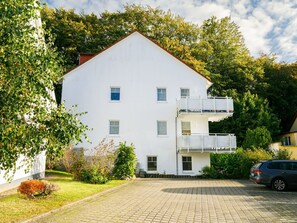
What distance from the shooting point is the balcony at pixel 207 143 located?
23625mm

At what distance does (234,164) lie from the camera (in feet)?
79.5

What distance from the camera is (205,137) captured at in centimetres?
2409

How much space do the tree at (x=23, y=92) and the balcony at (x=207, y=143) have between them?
16960 mm

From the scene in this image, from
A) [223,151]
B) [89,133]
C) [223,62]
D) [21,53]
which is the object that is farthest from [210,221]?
[223,62]

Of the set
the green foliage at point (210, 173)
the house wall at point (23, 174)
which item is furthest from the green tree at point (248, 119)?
the house wall at point (23, 174)

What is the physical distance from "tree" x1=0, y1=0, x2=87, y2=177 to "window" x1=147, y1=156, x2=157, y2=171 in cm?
1790

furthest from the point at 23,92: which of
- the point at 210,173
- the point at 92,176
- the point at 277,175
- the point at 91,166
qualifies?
the point at 210,173

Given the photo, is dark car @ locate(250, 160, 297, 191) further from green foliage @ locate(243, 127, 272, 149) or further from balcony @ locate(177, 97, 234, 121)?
green foliage @ locate(243, 127, 272, 149)

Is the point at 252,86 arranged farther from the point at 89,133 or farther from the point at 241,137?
the point at 89,133

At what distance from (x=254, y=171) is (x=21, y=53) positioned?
45.3ft

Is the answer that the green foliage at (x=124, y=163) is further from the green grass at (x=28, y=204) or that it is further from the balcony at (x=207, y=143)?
the green grass at (x=28, y=204)

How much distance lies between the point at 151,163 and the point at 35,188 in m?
15.7

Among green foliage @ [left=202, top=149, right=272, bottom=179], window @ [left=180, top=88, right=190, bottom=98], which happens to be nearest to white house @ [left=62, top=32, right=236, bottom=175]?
window @ [left=180, top=88, right=190, bottom=98]

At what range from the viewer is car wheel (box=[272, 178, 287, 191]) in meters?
15.2
